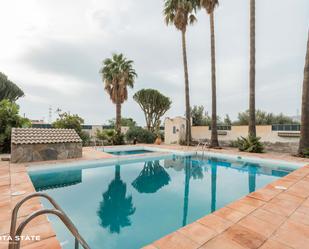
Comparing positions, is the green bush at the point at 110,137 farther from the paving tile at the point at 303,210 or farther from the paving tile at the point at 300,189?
the paving tile at the point at 303,210

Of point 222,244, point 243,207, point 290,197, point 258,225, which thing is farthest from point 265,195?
point 222,244

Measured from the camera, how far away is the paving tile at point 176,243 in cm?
252

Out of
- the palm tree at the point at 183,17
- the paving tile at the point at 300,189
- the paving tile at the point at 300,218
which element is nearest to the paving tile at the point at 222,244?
the paving tile at the point at 300,218

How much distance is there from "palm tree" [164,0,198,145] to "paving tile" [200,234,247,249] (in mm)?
12572

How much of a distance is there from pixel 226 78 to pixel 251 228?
17.4 meters

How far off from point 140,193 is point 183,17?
1484cm

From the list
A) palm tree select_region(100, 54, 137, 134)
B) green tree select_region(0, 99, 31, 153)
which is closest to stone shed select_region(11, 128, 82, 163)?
green tree select_region(0, 99, 31, 153)

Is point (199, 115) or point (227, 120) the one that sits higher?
point (199, 115)

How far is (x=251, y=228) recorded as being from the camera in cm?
296

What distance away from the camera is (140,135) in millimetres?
18578

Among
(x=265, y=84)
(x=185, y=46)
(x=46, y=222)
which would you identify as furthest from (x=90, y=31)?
(x=265, y=84)

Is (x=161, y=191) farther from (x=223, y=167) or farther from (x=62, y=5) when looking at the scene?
(x=62, y=5)

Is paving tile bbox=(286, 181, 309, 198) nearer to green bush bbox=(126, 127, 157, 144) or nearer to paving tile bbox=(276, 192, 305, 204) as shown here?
paving tile bbox=(276, 192, 305, 204)

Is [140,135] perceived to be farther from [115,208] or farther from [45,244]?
[45,244]
